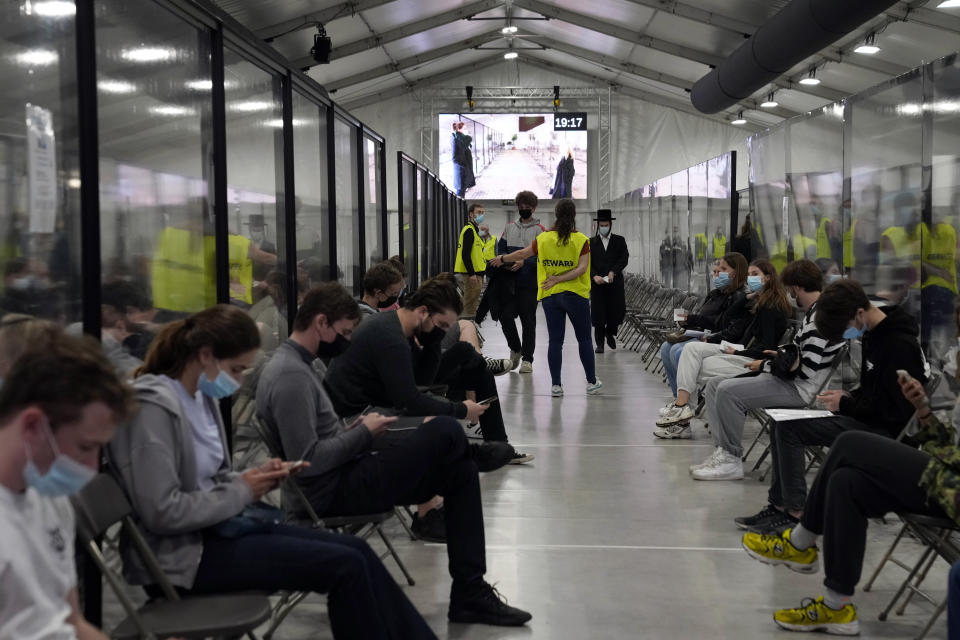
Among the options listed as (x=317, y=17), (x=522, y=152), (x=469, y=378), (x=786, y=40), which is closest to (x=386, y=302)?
(x=469, y=378)

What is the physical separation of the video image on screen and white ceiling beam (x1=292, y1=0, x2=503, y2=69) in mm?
6577

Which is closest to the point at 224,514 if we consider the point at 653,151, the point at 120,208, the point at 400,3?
the point at 120,208

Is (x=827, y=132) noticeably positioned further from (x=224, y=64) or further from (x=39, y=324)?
(x=39, y=324)

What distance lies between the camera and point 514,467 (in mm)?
6316

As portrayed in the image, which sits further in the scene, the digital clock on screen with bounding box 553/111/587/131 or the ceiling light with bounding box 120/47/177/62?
the digital clock on screen with bounding box 553/111/587/131

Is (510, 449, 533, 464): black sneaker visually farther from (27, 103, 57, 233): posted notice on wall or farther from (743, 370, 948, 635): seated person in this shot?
(27, 103, 57, 233): posted notice on wall

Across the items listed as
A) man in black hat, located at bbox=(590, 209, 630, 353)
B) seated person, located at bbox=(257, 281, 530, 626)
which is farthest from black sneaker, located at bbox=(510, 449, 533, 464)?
man in black hat, located at bbox=(590, 209, 630, 353)

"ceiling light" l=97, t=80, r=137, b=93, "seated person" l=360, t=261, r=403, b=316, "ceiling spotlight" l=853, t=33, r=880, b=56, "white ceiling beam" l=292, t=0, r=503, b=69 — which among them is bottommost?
"seated person" l=360, t=261, r=403, b=316

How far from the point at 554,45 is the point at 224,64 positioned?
19.0 meters

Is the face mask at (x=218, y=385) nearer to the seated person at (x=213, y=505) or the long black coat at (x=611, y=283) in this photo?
the seated person at (x=213, y=505)

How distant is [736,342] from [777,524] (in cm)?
277

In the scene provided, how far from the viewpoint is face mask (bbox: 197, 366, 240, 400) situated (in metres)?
2.80

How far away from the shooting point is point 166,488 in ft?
8.40

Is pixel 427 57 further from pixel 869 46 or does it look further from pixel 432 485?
pixel 432 485
